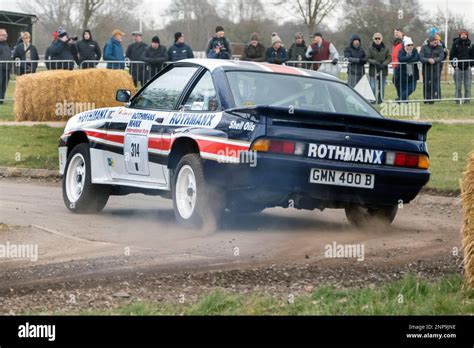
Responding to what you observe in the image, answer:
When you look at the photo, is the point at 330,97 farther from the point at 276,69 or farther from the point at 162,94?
the point at 162,94

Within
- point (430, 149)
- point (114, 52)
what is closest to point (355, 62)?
point (114, 52)

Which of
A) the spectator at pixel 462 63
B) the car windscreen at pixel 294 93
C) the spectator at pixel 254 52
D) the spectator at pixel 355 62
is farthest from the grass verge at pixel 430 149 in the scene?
the spectator at pixel 254 52

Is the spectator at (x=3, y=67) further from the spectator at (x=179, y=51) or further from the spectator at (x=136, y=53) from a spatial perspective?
the spectator at (x=179, y=51)

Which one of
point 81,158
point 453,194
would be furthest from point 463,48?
point 81,158

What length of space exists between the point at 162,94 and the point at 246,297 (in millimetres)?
4885

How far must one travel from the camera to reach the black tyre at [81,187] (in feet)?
40.1

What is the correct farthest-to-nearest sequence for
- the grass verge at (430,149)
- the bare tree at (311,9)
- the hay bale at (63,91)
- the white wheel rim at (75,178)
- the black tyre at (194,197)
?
the bare tree at (311,9) → the hay bale at (63,91) → the grass verge at (430,149) → the white wheel rim at (75,178) → the black tyre at (194,197)

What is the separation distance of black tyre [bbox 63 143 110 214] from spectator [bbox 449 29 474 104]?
1374cm

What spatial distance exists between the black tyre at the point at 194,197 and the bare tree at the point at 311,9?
3804 cm

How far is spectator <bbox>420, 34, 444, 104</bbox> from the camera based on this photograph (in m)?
25.1

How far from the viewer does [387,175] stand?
33.8 feet

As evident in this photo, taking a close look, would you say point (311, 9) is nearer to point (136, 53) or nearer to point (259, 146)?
point (136, 53)
